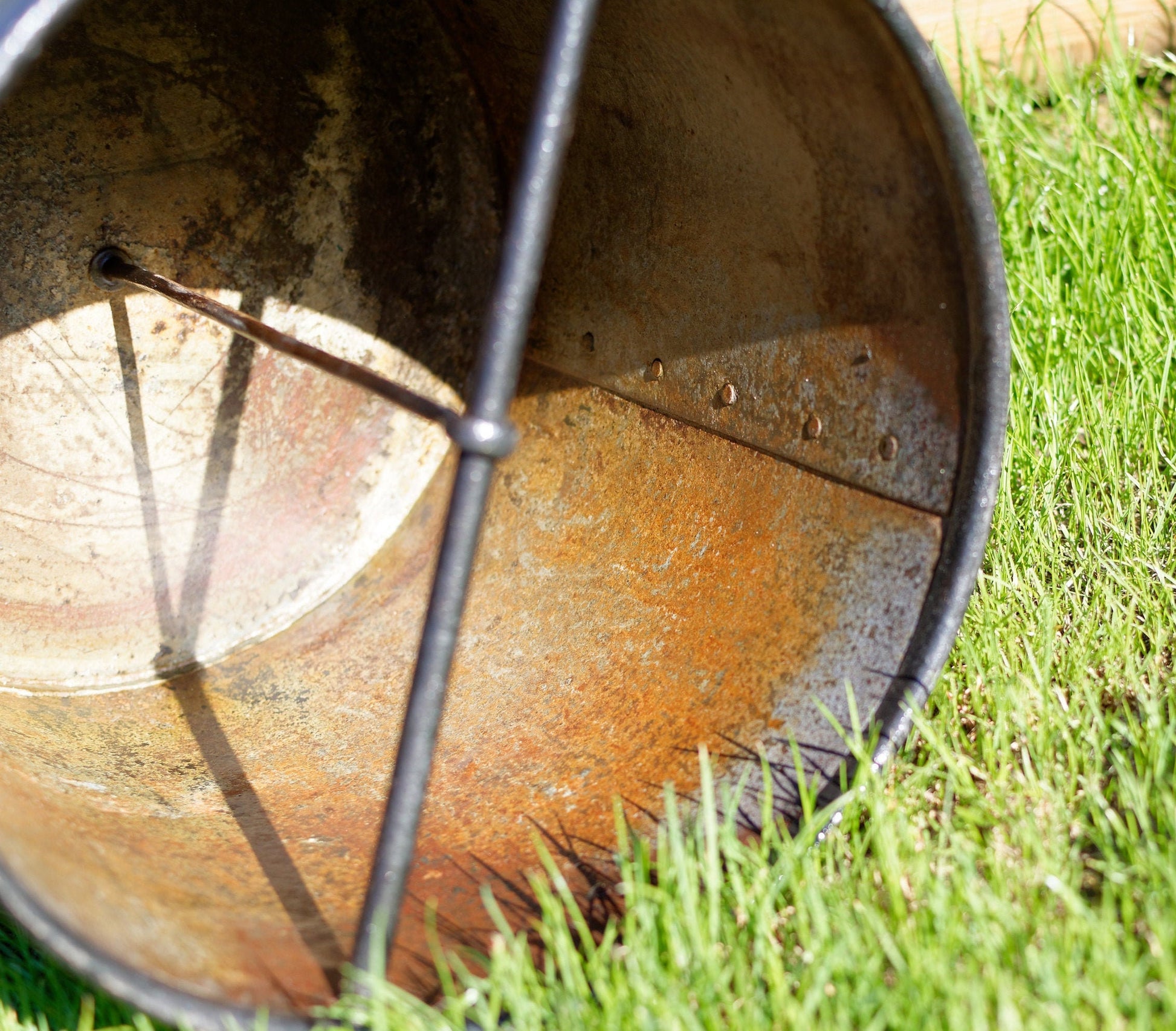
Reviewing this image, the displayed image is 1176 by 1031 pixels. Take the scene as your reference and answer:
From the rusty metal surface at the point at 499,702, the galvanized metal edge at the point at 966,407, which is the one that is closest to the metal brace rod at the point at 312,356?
the rusty metal surface at the point at 499,702

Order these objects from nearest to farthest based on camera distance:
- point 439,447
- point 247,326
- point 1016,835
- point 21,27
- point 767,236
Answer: point 21,27, point 1016,835, point 767,236, point 247,326, point 439,447

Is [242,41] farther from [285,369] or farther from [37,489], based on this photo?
[37,489]

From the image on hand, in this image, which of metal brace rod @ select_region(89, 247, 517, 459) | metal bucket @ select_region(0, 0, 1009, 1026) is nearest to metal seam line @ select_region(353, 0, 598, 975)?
metal brace rod @ select_region(89, 247, 517, 459)

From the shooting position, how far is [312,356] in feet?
4.53

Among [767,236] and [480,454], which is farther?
[767,236]

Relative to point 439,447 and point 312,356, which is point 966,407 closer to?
A: point 312,356

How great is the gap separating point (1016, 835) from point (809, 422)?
1.74 ft

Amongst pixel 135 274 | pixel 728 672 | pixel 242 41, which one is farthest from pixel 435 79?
pixel 728 672

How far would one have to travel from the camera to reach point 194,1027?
0.86 meters

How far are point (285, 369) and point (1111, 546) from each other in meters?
1.32

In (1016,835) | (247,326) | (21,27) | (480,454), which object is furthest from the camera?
(247,326)

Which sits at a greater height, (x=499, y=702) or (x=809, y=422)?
(x=809, y=422)

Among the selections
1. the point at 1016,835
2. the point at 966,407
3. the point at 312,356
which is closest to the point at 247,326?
the point at 312,356

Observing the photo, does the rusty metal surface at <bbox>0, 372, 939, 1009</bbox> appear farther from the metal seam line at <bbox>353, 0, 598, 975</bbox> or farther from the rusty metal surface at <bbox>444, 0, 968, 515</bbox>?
the metal seam line at <bbox>353, 0, 598, 975</bbox>
